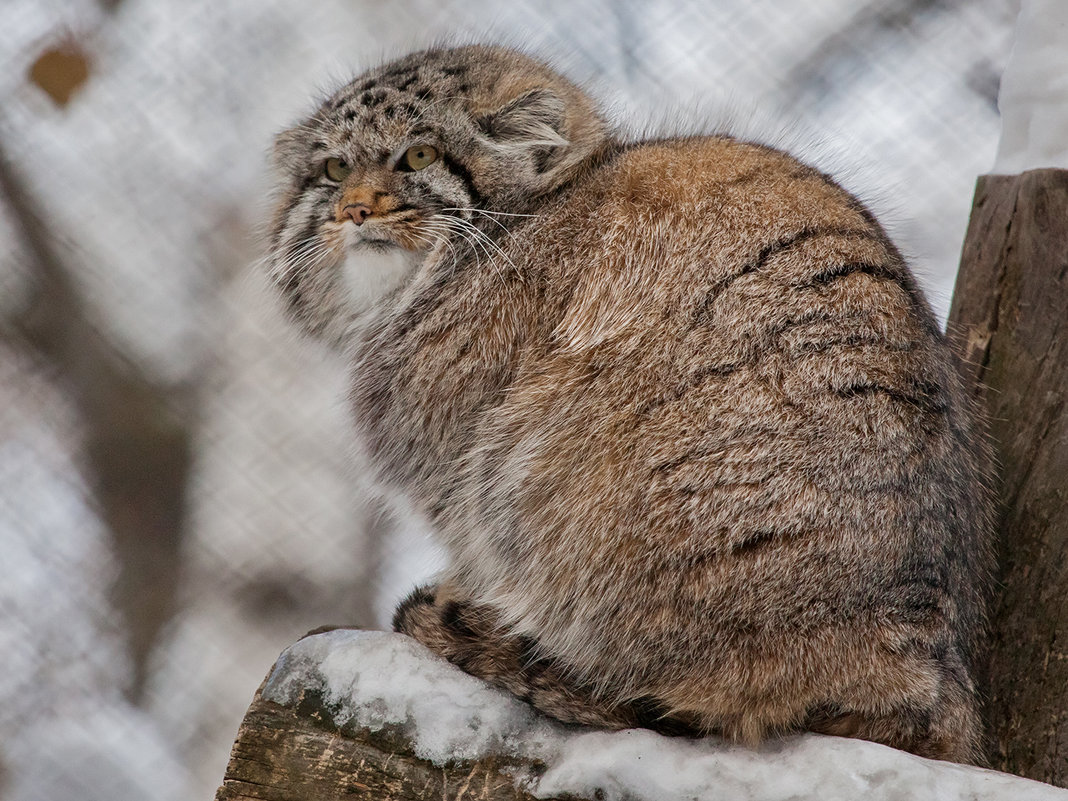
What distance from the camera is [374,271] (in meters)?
2.95

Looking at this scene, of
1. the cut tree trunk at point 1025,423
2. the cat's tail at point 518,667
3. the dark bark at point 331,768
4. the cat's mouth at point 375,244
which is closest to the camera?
the dark bark at point 331,768

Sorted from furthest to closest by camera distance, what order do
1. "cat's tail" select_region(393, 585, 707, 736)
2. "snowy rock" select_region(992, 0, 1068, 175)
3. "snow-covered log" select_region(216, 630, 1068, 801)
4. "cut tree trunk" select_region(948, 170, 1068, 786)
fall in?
"snowy rock" select_region(992, 0, 1068, 175), "cut tree trunk" select_region(948, 170, 1068, 786), "cat's tail" select_region(393, 585, 707, 736), "snow-covered log" select_region(216, 630, 1068, 801)

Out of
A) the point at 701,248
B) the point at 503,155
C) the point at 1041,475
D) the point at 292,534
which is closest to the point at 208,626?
the point at 292,534

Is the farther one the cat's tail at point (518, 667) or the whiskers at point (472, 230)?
the whiskers at point (472, 230)

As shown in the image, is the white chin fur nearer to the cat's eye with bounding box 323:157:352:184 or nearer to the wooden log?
the cat's eye with bounding box 323:157:352:184

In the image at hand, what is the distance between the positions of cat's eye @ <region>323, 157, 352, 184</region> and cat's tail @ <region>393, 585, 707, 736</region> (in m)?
1.24

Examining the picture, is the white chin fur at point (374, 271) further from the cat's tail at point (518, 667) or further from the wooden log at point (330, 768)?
the wooden log at point (330, 768)

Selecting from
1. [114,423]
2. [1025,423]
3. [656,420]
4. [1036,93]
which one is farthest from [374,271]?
[114,423]

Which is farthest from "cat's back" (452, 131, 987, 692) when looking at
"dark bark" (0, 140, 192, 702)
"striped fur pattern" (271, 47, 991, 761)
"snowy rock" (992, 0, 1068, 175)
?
"dark bark" (0, 140, 192, 702)

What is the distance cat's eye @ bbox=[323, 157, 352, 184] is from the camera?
3.02 m

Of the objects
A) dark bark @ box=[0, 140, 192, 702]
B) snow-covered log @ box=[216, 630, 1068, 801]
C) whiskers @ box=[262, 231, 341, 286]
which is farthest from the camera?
dark bark @ box=[0, 140, 192, 702]

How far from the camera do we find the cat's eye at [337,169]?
302cm

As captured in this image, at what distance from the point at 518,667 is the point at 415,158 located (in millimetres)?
1419

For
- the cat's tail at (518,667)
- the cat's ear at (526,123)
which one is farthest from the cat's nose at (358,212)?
the cat's tail at (518,667)
